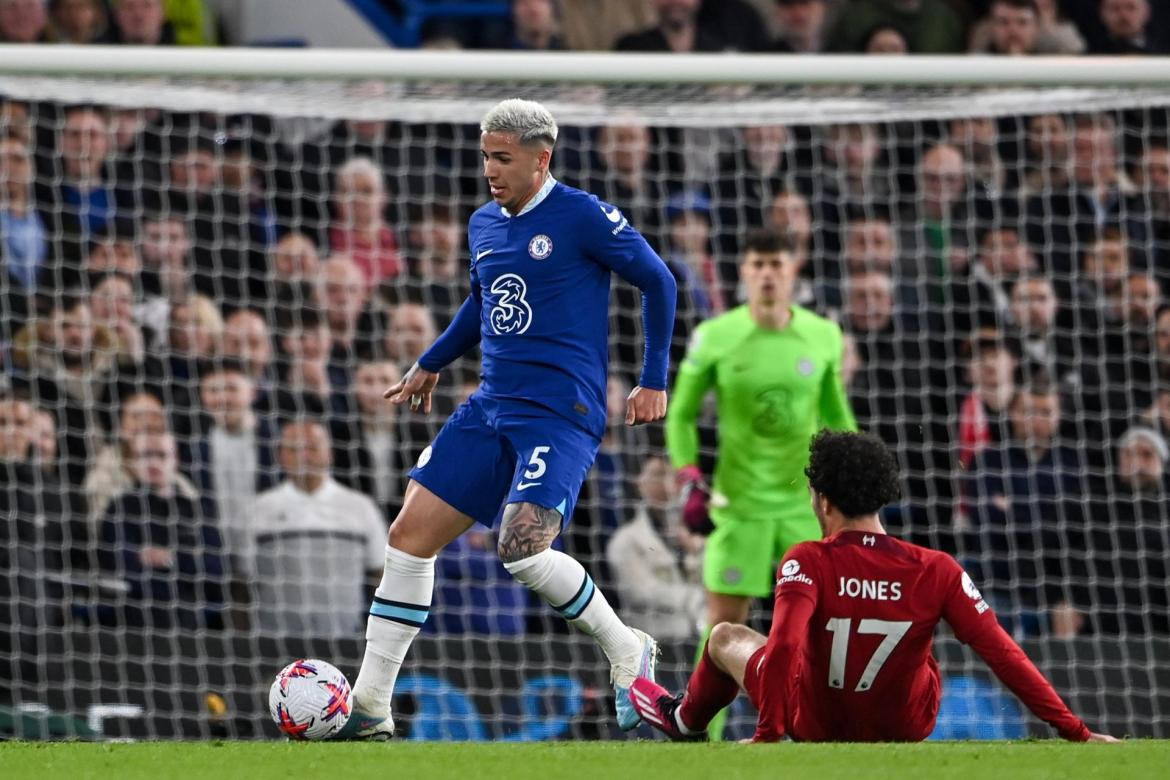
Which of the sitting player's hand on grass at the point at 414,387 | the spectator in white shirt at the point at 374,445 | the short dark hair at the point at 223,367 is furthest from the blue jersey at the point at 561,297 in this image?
the short dark hair at the point at 223,367

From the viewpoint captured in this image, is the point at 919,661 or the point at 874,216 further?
the point at 874,216

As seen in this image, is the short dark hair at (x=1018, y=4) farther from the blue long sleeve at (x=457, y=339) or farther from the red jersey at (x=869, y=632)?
the red jersey at (x=869, y=632)

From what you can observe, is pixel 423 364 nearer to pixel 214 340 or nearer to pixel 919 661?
pixel 919 661

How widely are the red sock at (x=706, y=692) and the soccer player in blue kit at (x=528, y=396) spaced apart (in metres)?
0.30

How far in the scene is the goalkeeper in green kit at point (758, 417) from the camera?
7719 mm

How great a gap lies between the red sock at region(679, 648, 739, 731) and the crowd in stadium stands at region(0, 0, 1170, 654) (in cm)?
324

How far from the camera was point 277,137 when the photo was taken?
33.6ft

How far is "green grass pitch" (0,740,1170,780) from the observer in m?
4.38

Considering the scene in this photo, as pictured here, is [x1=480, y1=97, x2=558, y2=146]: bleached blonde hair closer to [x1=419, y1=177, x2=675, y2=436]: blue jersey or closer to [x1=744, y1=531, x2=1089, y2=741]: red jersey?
[x1=419, y1=177, x2=675, y2=436]: blue jersey

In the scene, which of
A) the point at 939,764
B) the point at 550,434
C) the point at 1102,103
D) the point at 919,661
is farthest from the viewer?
the point at 1102,103

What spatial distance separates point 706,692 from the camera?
5.27 m

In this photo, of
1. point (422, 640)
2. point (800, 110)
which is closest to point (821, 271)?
point (800, 110)

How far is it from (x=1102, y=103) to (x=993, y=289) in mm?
1071

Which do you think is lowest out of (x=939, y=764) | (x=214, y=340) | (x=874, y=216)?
(x=939, y=764)
